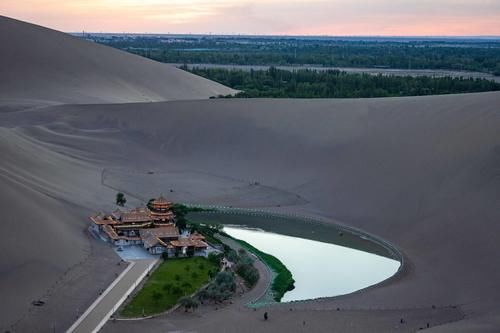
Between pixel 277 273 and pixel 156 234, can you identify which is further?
pixel 156 234

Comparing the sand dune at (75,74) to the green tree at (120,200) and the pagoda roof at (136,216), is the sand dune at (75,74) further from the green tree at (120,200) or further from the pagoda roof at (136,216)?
the pagoda roof at (136,216)

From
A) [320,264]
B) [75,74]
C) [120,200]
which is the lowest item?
[320,264]

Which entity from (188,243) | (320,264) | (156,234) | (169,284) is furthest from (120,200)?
(169,284)

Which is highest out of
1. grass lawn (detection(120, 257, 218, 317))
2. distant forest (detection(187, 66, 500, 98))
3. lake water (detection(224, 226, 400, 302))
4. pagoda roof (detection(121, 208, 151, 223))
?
distant forest (detection(187, 66, 500, 98))

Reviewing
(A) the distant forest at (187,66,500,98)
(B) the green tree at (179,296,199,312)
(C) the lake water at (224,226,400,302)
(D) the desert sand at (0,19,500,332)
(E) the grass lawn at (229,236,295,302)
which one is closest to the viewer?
(B) the green tree at (179,296,199,312)

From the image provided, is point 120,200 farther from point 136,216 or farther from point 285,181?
point 285,181

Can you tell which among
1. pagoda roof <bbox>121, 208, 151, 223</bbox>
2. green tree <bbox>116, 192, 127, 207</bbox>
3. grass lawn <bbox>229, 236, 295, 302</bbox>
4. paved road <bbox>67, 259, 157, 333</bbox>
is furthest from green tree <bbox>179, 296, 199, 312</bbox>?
green tree <bbox>116, 192, 127, 207</bbox>

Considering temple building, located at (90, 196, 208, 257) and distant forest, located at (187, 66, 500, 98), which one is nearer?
temple building, located at (90, 196, 208, 257)

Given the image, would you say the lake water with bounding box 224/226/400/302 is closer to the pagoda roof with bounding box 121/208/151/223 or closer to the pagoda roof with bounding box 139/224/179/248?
the pagoda roof with bounding box 139/224/179/248
